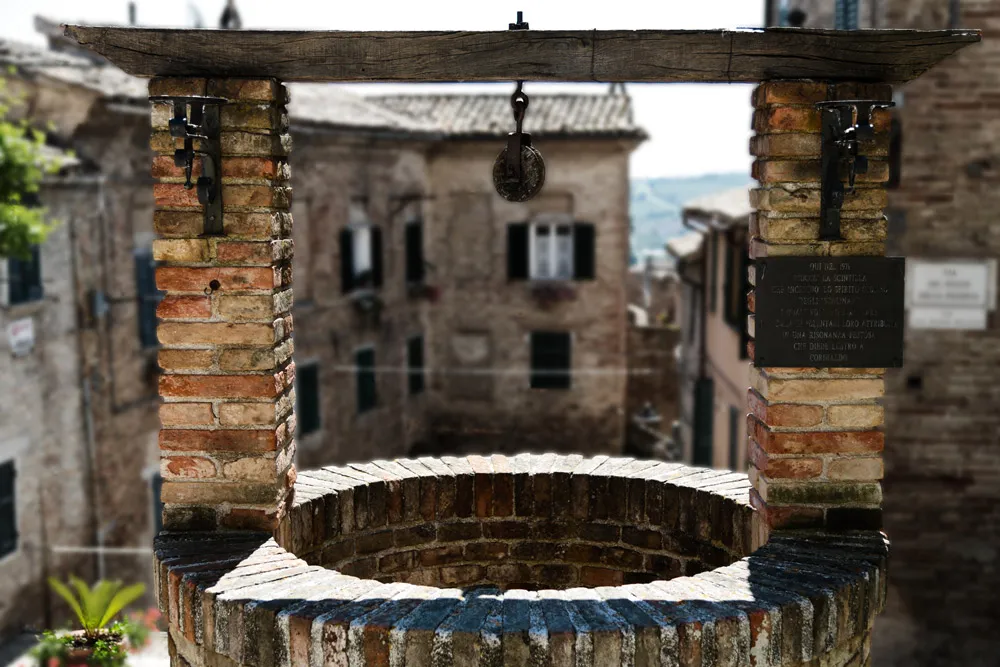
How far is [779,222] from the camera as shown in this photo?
4023 mm

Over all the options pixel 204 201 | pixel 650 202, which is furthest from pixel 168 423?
pixel 650 202

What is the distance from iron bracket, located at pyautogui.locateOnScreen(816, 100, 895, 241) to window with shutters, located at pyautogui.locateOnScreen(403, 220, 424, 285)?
53.6 ft

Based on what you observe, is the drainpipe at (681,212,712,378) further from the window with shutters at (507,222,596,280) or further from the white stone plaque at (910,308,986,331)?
the white stone plaque at (910,308,986,331)

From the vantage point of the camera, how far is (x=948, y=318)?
10.6m

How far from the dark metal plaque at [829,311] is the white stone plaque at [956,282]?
6.86 metres

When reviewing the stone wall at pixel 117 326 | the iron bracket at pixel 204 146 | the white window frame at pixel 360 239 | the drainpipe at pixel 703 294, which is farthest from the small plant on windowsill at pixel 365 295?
the iron bracket at pixel 204 146

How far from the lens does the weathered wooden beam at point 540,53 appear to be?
12.7ft

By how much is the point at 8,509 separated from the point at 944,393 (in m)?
9.58

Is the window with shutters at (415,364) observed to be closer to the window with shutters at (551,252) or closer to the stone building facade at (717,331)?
the window with shutters at (551,252)

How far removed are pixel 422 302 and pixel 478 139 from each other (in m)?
3.23

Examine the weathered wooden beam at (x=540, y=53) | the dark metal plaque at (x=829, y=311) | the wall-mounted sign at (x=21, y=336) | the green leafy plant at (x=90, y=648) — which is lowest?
the green leafy plant at (x=90, y=648)

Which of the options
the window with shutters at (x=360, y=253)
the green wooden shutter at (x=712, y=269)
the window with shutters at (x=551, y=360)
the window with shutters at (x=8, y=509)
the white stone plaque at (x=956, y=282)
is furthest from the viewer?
the window with shutters at (x=551, y=360)

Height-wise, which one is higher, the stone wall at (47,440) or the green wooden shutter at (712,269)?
the green wooden shutter at (712,269)

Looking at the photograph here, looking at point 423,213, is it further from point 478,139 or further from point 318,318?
point 318,318
